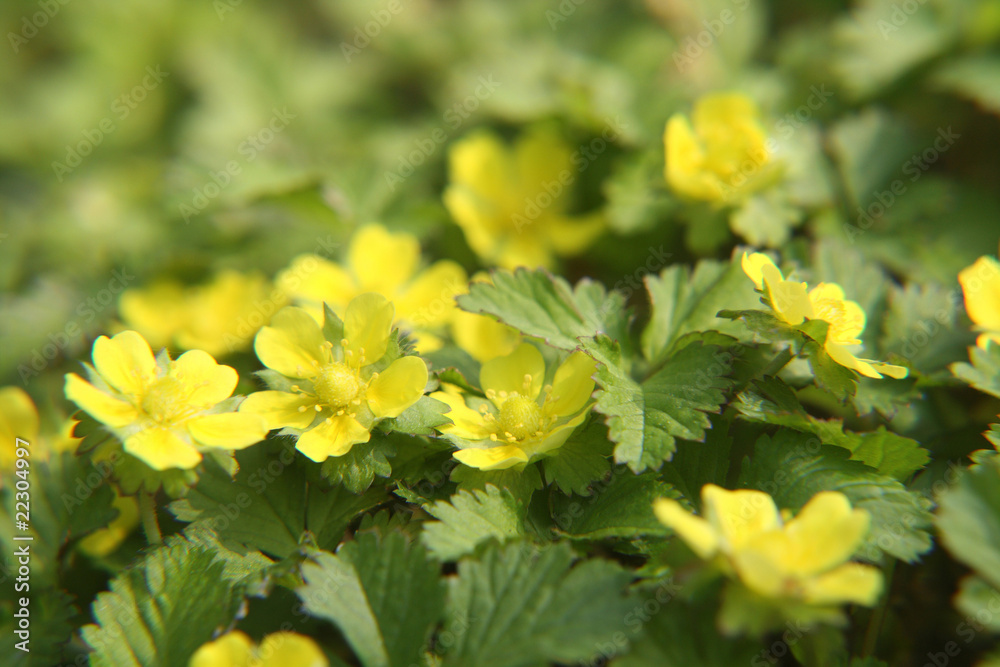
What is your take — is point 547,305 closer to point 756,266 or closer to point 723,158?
point 756,266

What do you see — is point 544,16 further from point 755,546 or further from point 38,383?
point 755,546

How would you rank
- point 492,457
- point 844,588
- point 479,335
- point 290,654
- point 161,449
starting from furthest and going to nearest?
point 479,335
point 492,457
point 161,449
point 290,654
point 844,588

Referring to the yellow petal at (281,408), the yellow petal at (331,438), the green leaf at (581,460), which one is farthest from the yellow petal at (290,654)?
the green leaf at (581,460)

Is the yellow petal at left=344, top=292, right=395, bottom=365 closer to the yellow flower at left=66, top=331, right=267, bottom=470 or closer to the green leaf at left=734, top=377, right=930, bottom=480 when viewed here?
the yellow flower at left=66, top=331, right=267, bottom=470

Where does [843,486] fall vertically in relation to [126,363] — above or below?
below

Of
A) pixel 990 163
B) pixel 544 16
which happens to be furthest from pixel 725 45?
pixel 990 163

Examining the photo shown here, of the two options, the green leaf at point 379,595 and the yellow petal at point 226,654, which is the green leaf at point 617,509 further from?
the yellow petal at point 226,654

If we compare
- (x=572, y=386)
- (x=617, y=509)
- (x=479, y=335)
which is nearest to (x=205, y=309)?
(x=479, y=335)
